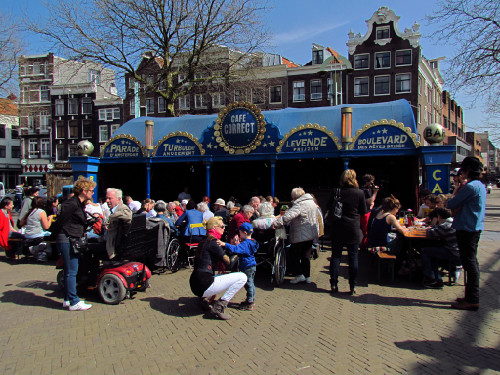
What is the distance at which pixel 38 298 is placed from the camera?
5.79 metres

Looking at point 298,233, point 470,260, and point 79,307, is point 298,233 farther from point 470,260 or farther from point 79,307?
point 79,307

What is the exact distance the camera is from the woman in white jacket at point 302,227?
20.5ft

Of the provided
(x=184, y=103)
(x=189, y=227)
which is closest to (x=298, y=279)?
(x=189, y=227)

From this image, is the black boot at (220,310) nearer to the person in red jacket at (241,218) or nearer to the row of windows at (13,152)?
the person in red jacket at (241,218)

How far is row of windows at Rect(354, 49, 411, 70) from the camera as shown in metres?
29.8

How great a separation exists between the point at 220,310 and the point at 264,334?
75cm

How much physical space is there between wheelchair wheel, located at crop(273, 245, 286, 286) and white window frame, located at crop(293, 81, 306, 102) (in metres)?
26.6

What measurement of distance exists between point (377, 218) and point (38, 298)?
6.02 meters

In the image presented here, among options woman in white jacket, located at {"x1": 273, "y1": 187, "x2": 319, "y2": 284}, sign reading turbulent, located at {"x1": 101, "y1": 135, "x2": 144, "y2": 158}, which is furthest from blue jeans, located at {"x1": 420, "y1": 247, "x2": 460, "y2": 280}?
sign reading turbulent, located at {"x1": 101, "y1": 135, "x2": 144, "y2": 158}

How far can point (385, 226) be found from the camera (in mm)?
6816

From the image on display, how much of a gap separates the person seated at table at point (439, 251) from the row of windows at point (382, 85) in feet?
87.1

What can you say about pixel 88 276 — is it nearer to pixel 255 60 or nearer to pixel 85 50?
pixel 85 50

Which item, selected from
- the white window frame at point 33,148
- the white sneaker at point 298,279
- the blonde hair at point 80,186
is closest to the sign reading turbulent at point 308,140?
the white sneaker at point 298,279

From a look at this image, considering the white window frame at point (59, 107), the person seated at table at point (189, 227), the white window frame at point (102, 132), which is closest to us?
the person seated at table at point (189, 227)
